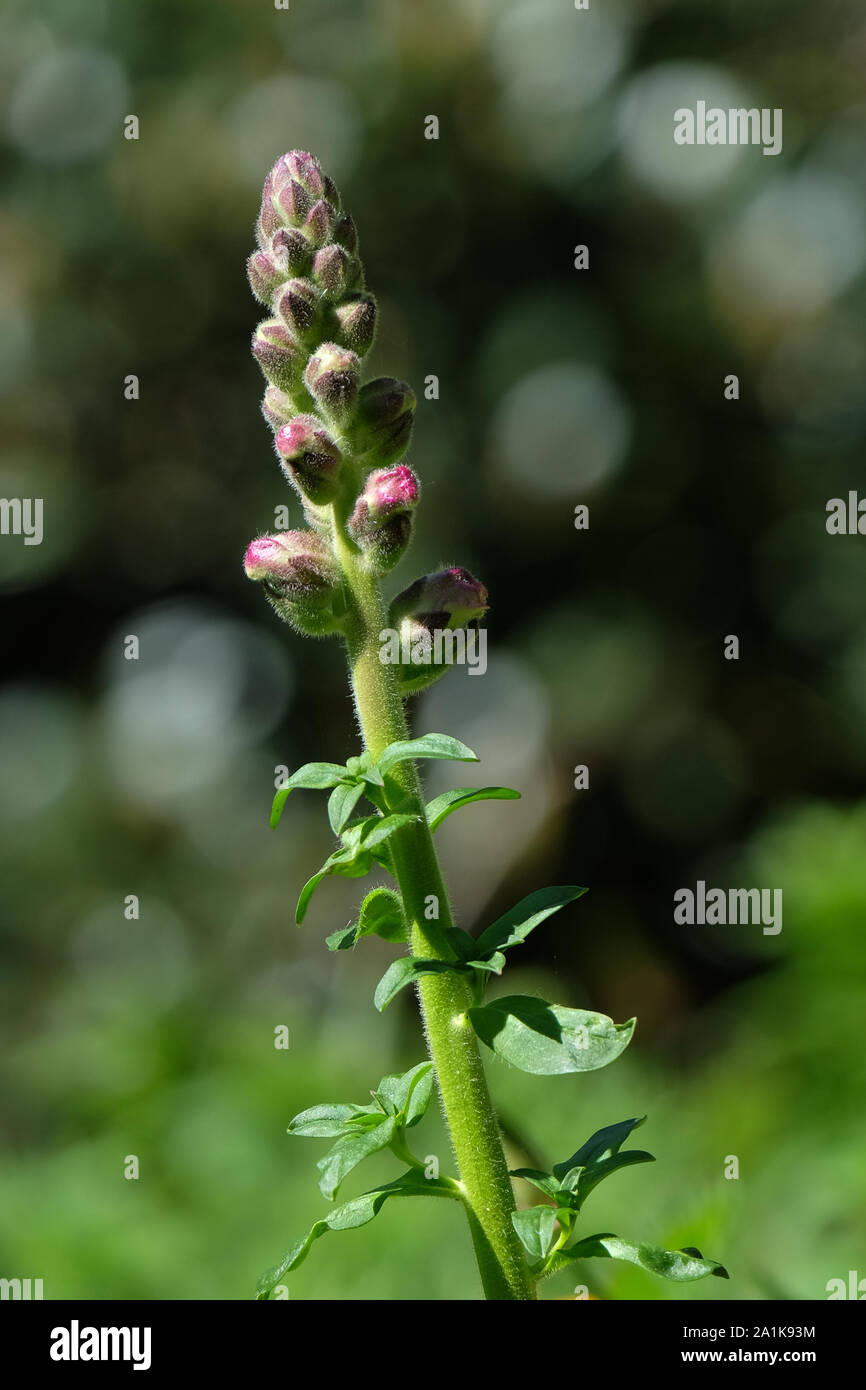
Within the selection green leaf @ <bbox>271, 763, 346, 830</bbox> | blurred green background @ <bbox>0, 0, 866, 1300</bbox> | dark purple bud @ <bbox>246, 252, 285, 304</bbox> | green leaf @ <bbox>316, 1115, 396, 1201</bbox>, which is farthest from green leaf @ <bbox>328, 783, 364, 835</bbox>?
blurred green background @ <bbox>0, 0, 866, 1300</bbox>

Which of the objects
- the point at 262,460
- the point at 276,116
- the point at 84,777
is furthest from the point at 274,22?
the point at 84,777

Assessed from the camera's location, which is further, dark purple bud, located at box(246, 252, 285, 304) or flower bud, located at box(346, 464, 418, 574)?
dark purple bud, located at box(246, 252, 285, 304)

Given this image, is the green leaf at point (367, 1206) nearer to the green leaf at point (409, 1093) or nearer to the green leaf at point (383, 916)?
the green leaf at point (409, 1093)

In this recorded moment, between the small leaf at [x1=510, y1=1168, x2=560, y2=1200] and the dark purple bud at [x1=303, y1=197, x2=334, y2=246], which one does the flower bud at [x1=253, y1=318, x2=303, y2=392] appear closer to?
the dark purple bud at [x1=303, y1=197, x2=334, y2=246]

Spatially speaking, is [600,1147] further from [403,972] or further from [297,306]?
[297,306]

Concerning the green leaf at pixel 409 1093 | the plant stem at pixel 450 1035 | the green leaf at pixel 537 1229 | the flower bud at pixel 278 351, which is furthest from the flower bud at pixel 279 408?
the green leaf at pixel 537 1229
